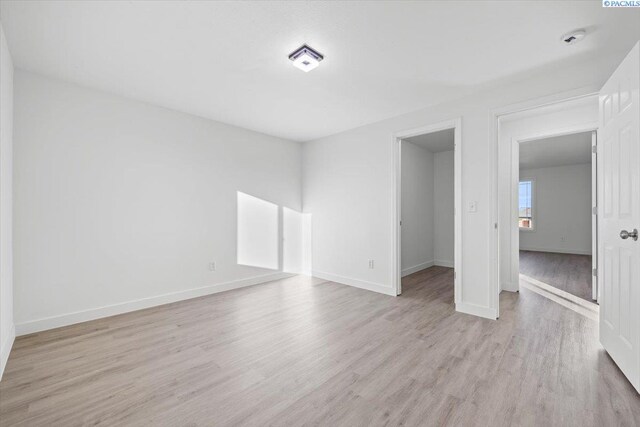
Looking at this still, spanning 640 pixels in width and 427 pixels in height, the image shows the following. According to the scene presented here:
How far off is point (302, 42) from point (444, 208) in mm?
4777

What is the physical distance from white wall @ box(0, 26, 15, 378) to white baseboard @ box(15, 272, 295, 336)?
0.58 ft

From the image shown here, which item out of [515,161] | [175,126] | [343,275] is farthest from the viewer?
[343,275]

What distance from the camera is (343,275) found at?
453 cm

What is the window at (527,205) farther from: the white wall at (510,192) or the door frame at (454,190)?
the door frame at (454,190)

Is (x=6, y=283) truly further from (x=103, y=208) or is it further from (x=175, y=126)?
(x=175, y=126)

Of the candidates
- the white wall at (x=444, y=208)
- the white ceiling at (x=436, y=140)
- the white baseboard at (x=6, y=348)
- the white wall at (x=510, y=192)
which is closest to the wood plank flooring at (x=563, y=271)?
the white wall at (x=510, y=192)

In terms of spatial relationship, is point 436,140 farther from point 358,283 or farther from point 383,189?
point 358,283

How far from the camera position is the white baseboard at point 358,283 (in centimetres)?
393

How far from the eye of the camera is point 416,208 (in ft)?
18.0

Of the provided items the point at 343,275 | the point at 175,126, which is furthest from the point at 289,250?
the point at 175,126

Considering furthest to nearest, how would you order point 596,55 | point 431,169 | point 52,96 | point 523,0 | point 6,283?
point 431,169 < point 52,96 < point 596,55 < point 6,283 < point 523,0

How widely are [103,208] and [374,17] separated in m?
3.23

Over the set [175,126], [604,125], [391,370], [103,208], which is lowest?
[391,370]

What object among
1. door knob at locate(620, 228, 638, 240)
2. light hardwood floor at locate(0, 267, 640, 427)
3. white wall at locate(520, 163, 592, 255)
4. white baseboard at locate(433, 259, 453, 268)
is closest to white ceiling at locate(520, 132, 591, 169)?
white wall at locate(520, 163, 592, 255)
